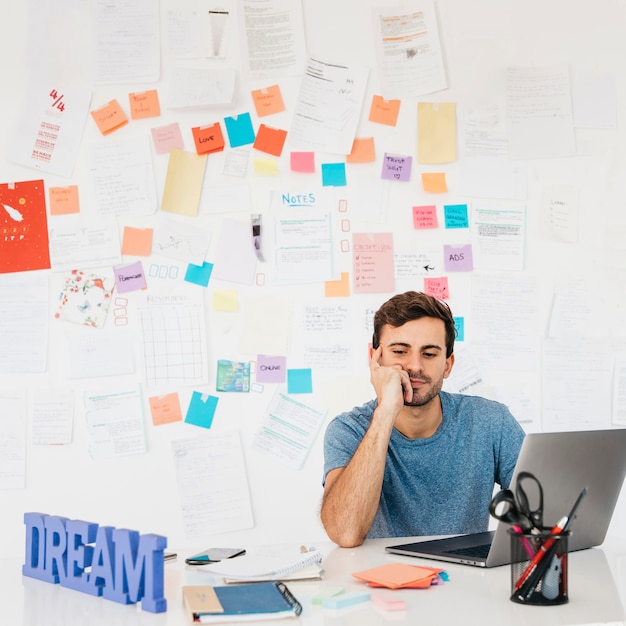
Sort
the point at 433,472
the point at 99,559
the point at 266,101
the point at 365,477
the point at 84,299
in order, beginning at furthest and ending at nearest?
the point at 266,101 < the point at 84,299 < the point at 433,472 < the point at 365,477 < the point at 99,559

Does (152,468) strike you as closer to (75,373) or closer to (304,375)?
(75,373)

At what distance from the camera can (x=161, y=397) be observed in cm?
277

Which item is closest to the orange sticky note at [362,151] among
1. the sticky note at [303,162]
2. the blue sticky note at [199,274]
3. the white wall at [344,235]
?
the white wall at [344,235]

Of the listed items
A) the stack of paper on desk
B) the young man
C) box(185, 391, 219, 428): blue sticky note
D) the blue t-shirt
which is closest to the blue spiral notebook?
the stack of paper on desk

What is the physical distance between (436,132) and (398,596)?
1.90 meters

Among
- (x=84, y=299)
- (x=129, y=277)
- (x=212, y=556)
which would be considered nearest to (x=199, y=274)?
(x=129, y=277)

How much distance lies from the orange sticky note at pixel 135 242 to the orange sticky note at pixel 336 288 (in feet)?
1.93

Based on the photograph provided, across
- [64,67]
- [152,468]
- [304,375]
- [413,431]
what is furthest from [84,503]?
[64,67]

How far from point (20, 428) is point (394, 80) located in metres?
1.67

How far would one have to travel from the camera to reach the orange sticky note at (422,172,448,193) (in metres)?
2.93

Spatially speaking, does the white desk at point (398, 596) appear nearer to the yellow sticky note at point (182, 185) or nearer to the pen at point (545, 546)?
the pen at point (545, 546)

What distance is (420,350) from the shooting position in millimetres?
2322

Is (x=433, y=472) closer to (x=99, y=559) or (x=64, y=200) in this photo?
(x=99, y=559)

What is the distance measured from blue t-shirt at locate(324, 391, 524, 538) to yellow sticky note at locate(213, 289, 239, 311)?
721mm
